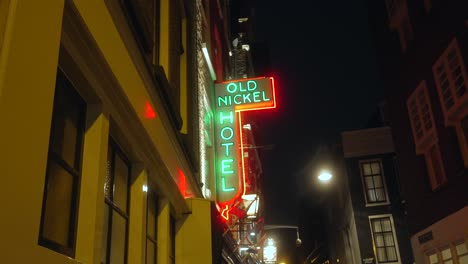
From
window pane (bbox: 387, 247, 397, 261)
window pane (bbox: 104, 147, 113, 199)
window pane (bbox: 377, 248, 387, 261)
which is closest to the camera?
window pane (bbox: 104, 147, 113, 199)

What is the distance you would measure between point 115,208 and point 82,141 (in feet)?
3.23

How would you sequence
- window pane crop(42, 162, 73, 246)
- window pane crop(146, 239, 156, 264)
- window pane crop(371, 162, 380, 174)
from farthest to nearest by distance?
window pane crop(371, 162, 380, 174) < window pane crop(146, 239, 156, 264) < window pane crop(42, 162, 73, 246)

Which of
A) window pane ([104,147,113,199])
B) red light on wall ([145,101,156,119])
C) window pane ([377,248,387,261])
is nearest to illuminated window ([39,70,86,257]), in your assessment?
window pane ([104,147,113,199])

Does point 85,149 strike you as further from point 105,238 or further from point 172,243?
point 172,243

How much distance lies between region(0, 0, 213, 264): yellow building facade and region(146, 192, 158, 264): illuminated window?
0.08 feet

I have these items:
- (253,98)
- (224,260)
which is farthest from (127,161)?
(253,98)

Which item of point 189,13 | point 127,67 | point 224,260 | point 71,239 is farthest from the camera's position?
point 224,260

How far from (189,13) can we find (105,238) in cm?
679

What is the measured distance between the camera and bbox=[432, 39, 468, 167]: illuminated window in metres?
10.8

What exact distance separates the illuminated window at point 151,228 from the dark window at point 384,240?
18733 millimetres

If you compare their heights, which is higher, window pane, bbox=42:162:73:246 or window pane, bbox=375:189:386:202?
window pane, bbox=375:189:386:202

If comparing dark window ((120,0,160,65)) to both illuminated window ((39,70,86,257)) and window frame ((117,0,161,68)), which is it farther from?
illuminated window ((39,70,86,257))

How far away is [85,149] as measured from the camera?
3.61 m

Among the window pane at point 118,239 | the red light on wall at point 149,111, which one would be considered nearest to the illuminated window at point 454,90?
the red light on wall at point 149,111
